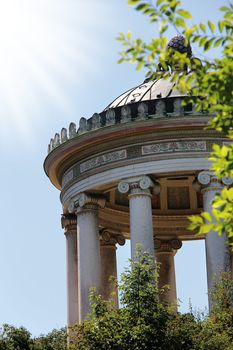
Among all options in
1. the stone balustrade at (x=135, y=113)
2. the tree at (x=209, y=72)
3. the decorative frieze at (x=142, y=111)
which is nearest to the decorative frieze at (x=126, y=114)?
the stone balustrade at (x=135, y=113)

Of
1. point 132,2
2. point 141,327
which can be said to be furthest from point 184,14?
point 141,327

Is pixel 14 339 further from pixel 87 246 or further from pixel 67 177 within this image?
pixel 67 177

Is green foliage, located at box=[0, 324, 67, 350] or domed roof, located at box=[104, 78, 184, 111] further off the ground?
domed roof, located at box=[104, 78, 184, 111]

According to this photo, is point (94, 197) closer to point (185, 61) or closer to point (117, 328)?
point (117, 328)

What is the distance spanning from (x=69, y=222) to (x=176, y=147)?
26.0ft

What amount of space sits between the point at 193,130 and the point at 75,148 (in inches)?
234

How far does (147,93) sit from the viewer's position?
46188mm

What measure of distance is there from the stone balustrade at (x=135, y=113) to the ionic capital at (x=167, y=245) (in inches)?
458

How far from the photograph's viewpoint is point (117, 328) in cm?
3106

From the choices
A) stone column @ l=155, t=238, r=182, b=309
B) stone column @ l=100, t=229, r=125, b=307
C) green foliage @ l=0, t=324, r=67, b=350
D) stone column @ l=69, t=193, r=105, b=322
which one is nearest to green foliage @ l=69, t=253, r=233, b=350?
green foliage @ l=0, t=324, r=67, b=350

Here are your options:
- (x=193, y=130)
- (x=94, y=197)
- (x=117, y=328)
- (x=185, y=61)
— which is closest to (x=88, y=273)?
(x=94, y=197)

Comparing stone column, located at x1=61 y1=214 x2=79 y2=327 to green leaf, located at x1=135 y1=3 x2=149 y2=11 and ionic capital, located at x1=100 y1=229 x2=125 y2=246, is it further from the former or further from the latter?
green leaf, located at x1=135 y1=3 x2=149 y2=11

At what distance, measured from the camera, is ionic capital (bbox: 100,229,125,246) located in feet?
165

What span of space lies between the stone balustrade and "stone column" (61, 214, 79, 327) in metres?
5.15
